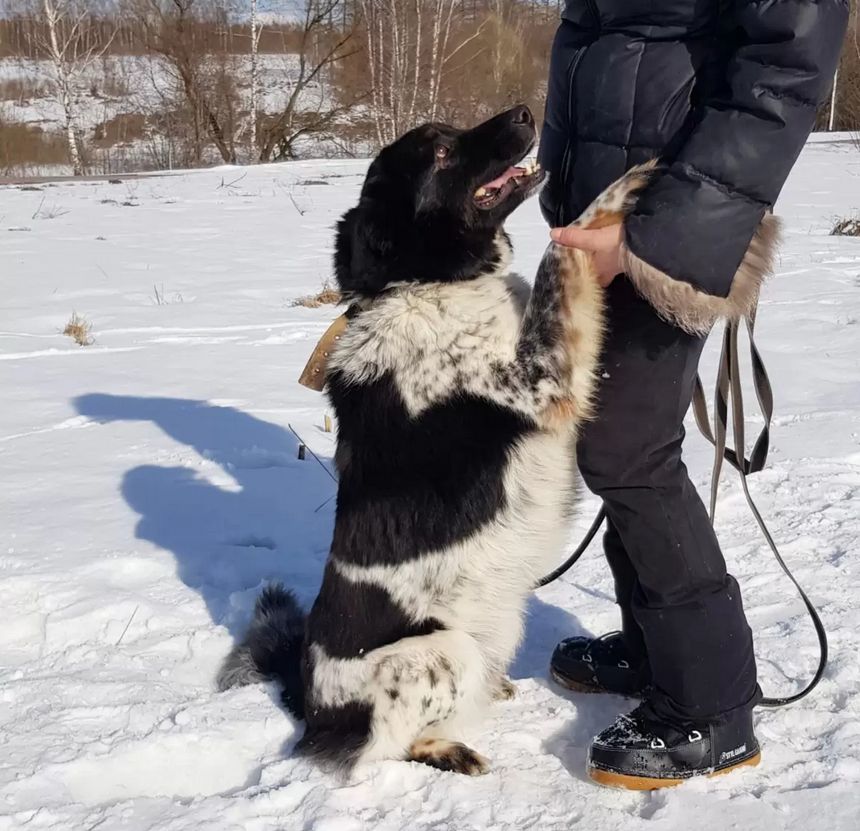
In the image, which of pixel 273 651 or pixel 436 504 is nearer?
pixel 436 504

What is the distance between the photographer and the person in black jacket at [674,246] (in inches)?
65.2

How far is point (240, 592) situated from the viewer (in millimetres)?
3182

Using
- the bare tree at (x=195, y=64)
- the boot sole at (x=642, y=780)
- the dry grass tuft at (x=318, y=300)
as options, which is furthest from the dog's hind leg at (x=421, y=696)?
the bare tree at (x=195, y=64)

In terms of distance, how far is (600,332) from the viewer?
210 cm

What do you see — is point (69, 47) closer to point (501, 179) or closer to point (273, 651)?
point (501, 179)

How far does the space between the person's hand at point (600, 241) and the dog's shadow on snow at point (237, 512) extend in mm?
1384

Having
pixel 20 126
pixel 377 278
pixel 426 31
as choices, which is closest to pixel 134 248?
pixel 377 278

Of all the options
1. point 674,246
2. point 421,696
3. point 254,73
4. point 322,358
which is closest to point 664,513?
point 674,246

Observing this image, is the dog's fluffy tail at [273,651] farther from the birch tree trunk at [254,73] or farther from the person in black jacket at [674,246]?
the birch tree trunk at [254,73]

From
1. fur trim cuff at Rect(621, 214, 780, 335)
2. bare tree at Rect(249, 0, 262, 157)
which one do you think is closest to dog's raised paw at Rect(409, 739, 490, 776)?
fur trim cuff at Rect(621, 214, 780, 335)

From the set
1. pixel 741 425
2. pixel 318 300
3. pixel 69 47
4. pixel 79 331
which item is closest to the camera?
pixel 741 425

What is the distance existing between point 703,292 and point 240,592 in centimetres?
204

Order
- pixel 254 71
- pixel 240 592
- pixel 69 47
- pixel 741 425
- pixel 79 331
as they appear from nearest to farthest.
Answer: pixel 741 425 → pixel 240 592 → pixel 79 331 → pixel 254 71 → pixel 69 47

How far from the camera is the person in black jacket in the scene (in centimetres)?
166
